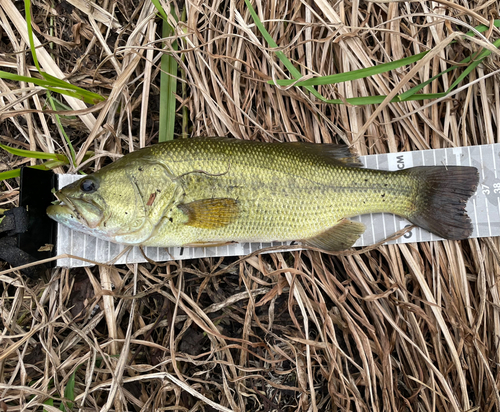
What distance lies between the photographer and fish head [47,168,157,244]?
2.51 metres

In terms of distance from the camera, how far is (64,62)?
3137mm

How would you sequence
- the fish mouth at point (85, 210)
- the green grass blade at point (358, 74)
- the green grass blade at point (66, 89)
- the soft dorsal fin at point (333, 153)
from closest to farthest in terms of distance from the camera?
the fish mouth at point (85, 210) < the green grass blade at point (66, 89) < the green grass blade at point (358, 74) < the soft dorsal fin at point (333, 153)

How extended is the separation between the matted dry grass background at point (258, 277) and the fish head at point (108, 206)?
0.47m

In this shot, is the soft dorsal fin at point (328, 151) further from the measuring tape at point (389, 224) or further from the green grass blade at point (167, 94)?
the green grass blade at point (167, 94)

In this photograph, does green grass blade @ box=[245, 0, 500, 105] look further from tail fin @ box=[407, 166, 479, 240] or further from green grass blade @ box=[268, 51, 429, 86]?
tail fin @ box=[407, 166, 479, 240]

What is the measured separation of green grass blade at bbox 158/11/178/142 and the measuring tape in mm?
848

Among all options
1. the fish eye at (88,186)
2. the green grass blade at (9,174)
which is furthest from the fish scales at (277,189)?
the green grass blade at (9,174)

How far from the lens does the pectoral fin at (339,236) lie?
9.10ft

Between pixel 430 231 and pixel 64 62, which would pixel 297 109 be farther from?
pixel 64 62

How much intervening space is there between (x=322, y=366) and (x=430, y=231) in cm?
143

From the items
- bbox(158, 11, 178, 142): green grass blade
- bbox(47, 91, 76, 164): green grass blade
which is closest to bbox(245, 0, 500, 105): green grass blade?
bbox(158, 11, 178, 142): green grass blade

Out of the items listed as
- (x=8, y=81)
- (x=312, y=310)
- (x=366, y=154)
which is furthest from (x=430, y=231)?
(x=8, y=81)

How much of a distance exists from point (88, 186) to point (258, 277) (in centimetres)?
156

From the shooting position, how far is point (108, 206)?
8.25 feet
